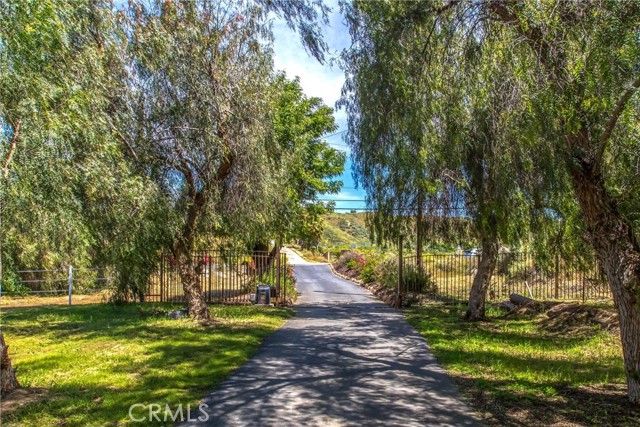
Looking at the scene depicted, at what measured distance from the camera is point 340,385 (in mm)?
6406

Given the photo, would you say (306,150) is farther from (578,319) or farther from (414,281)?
(578,319)

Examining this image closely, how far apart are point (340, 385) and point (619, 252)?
12.7 ft

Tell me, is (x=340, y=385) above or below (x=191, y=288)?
below

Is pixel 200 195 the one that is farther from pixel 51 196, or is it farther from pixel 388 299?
pixel 388 299

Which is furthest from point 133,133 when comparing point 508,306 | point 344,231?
point 344,231

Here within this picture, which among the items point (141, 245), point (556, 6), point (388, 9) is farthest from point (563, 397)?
point (141, 245)

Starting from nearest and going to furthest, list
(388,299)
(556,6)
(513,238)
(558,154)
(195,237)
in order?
(556,6) → (558,154) → (513,238) → (195,237) → (388,299)

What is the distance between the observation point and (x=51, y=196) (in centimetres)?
607

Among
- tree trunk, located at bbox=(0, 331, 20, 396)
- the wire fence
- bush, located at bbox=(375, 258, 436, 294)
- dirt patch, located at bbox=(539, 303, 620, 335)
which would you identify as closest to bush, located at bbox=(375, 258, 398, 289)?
bush, located at bbox=(375, 258, 436, 294)

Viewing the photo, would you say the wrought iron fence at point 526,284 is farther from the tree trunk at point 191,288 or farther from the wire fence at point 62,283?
the wire fence at point 62,283

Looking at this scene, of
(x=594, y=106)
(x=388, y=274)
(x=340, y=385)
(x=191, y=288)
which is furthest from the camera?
(x=388, y=274)

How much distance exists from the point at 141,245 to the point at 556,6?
9.28 meters

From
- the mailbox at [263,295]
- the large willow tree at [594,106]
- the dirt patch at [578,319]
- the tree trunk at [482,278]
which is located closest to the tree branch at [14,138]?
the large willow tree at [594,106]

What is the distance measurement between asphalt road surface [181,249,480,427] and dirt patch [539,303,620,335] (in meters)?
3.53
